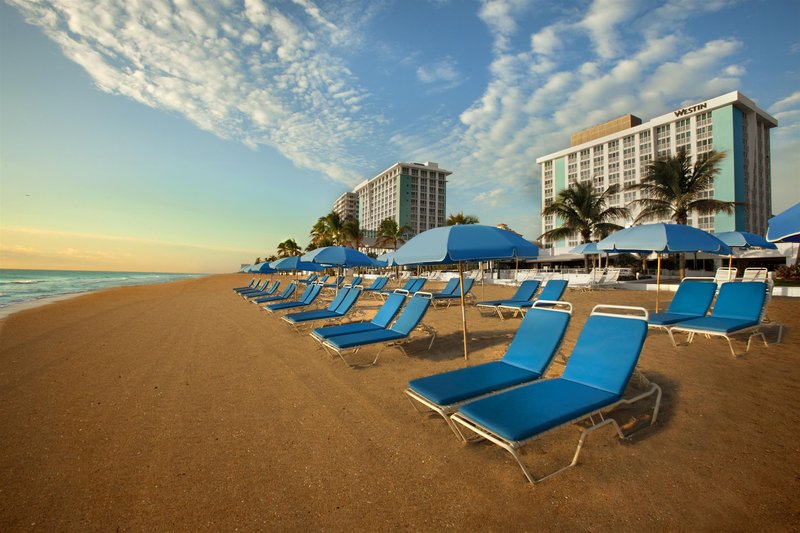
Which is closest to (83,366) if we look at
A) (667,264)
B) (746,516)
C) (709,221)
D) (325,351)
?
(325,351)

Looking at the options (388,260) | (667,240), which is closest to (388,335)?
(388,260)

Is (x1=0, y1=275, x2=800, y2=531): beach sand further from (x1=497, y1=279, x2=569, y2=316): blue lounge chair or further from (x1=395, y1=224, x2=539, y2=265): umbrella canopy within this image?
(x1=497, y1=279, x2=569, y2=316): blue lounge chair

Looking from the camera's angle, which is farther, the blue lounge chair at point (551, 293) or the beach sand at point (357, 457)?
the blue lounge chair at point (551, 293)

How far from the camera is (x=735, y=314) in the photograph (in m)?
5.64

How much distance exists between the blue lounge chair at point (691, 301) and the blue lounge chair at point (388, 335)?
12.6ft

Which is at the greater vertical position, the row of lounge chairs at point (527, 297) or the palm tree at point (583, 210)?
the palm tree at point (583, 210)

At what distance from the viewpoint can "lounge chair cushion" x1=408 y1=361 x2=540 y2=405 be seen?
2939 millimetres

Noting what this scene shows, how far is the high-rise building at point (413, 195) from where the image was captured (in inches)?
3905

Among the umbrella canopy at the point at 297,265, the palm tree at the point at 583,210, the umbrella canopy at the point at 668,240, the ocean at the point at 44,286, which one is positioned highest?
the palm tree at the point at 583,210

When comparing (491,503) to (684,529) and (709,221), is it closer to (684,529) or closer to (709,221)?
(684,529)

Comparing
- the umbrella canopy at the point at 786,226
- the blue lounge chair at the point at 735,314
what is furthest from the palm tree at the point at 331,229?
the umbrella canopy at the point at 786,226

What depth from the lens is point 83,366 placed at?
548cm

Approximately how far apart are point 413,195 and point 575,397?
10071 centimetres

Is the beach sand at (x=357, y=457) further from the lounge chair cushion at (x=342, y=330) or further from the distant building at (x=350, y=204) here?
the distant building at (x=350, y=204)
